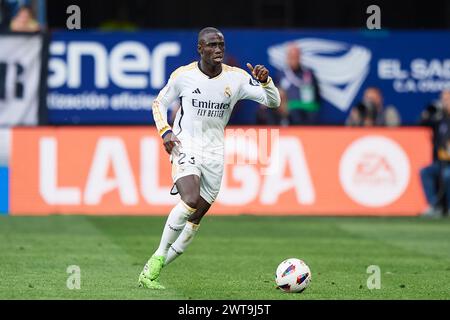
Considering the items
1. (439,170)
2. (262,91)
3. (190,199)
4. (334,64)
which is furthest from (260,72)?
(334,64)

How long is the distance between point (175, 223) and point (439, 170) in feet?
34.8

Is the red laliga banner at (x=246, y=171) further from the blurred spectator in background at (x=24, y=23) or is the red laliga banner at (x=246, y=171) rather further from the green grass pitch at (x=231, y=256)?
the blurred spectator in background at (x=24, y=23)

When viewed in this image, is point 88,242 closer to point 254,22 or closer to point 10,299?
point 10,299

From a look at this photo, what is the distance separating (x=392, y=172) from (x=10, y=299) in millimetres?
12129

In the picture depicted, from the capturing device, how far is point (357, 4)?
27.0 metres

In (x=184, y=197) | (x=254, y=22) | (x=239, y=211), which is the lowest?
(x=239, y=211)

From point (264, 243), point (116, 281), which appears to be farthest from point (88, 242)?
point (116, 281)

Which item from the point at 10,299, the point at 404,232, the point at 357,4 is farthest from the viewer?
the point at 357,4

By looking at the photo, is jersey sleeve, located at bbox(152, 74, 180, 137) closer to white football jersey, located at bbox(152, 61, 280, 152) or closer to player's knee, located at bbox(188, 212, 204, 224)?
white football jersey, located at bbox(152, 61, 280, 152)

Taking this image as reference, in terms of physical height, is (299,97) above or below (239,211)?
above

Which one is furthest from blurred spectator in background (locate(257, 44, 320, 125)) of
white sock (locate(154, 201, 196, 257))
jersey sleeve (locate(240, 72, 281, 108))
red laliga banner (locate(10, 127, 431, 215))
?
white sock (locate(154, 201, 196, 257))

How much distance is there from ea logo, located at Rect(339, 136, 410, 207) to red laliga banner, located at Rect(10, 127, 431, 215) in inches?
0.7

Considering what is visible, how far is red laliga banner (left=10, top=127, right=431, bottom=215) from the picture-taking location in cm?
2103

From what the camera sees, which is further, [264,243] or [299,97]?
[299,97]
